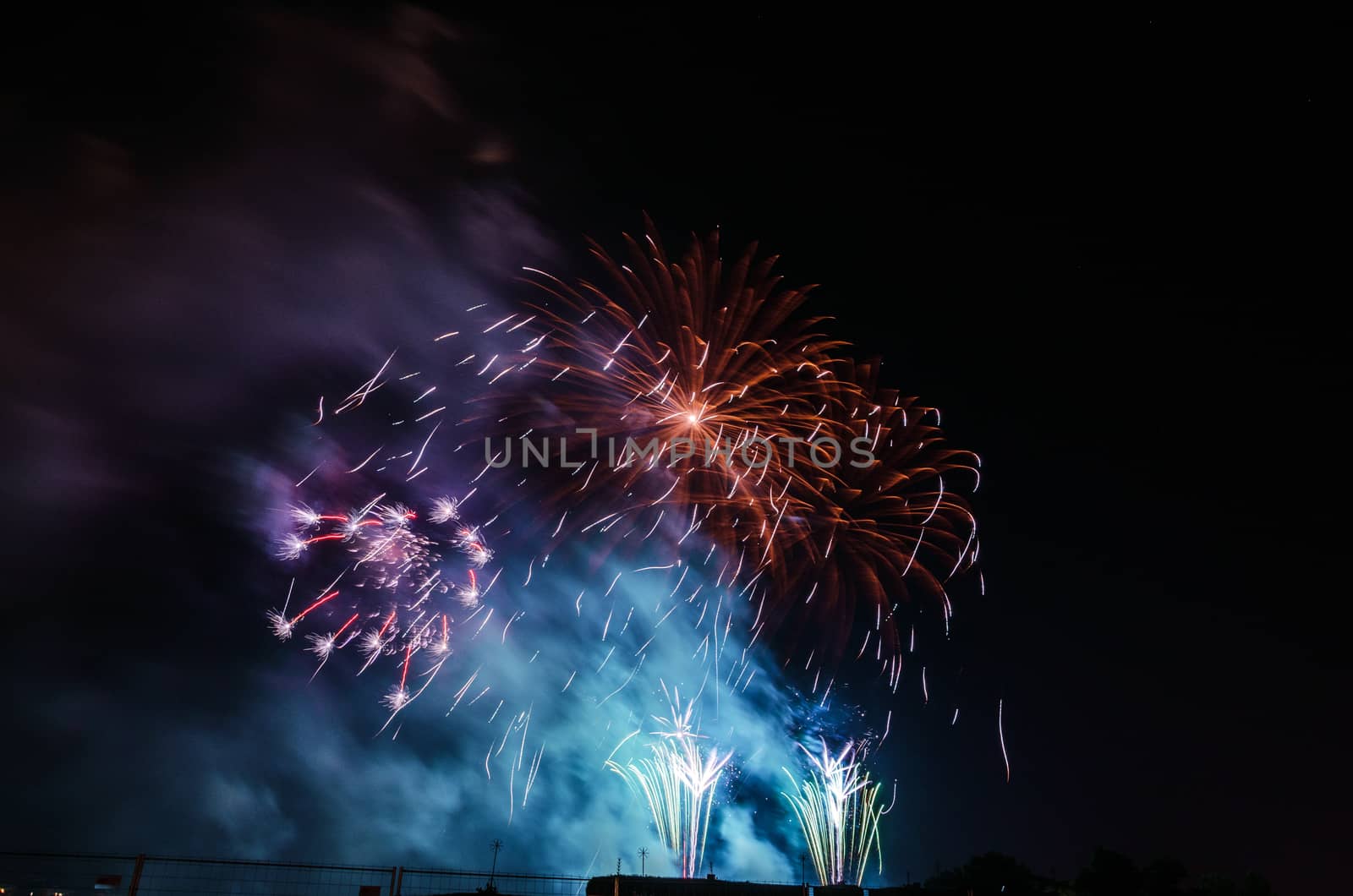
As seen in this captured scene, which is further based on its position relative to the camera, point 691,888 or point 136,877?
point 691,888

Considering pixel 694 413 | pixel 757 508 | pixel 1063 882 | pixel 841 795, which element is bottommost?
pixel 1063 882

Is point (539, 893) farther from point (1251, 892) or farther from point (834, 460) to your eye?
point (1251, 892)

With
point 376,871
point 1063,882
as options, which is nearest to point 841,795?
point 1063,882

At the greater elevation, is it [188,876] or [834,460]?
[834,460]

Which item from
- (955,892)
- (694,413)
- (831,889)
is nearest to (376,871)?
(831,889)

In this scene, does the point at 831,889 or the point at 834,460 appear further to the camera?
the point at 834,460

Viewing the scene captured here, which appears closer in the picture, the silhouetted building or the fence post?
the fence post

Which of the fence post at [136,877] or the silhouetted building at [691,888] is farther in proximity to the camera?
the silhouetted building at [691,888]

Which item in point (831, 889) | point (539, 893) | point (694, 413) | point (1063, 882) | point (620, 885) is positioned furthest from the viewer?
point (1063, 882)

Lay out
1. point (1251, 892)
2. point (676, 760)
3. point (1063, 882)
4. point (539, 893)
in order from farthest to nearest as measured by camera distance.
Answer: point (1063, 882) < point (1251, 892) < point (676, 760) < point (539, 893)
